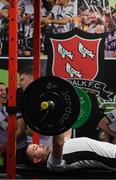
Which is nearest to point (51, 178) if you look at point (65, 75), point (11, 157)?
point (11, 157)

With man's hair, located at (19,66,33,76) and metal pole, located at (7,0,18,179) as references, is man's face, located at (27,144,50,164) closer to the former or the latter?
metal pole, located at (7,0,18,179)

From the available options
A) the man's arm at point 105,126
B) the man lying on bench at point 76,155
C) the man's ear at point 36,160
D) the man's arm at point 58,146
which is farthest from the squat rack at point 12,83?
the man's arm at point 105,126

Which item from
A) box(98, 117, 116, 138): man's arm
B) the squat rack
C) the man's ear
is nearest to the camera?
the squat rack

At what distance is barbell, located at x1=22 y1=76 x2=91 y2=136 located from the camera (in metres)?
2.89

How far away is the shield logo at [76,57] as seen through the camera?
4.58m

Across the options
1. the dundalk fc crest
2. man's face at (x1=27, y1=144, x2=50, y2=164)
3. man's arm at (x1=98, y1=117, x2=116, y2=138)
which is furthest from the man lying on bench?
the dundalk fc crest

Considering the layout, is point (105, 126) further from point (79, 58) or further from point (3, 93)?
point (3, 93)

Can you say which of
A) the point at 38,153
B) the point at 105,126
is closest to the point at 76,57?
the point at 105,126

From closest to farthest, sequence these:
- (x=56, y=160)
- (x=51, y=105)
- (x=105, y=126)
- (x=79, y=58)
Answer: (x=51, y=105) < (x=56, y=160) < (x=105, y=126) < (x=79, y=58)

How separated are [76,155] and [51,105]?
78 cm

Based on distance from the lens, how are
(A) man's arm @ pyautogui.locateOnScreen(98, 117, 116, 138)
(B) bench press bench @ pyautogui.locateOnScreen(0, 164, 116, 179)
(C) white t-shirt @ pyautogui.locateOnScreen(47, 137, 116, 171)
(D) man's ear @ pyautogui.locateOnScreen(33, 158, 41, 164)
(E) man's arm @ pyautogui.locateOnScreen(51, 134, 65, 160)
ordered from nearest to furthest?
(E) man's arm @ pyautogui.locateOnScreen(51, 134, 65, 160)
(B) bench press bench @ pyautogui.locateOnScreen(0, 164, 116, 179)
(C) white t-shirt @ pyautogui.locateOnScreen(47, 137, 116, 171)
(D) man's ear @ pyautogui.locateOnScreen(33, 158, 41, 164)
(A) man's arm @ pyautogui.locateOnScreen(98, 117, 116, 138)

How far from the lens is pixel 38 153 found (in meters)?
3.69

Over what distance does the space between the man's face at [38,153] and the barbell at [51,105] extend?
2.53 feet

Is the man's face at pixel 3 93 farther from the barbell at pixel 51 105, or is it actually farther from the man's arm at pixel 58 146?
the barbell at pixel 51 105
